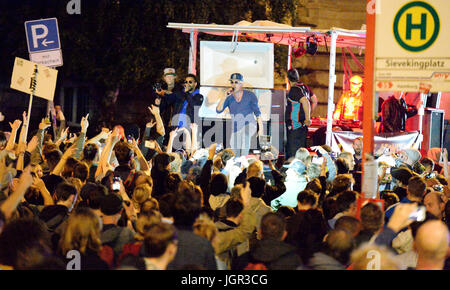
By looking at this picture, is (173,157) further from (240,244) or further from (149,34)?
(149,34)

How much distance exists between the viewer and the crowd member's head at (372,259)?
4574mm

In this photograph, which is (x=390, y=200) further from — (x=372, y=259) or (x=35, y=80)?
(x=35, y=80)

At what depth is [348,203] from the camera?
6.45m

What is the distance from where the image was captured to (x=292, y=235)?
594cm

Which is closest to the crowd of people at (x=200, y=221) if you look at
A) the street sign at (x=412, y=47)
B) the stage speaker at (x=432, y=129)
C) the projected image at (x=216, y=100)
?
the street sign at (x=412, y=47)

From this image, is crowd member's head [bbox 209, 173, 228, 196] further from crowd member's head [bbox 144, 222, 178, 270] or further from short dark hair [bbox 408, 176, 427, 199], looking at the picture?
crowd member's head [bbox 144, 222, 178, 270]

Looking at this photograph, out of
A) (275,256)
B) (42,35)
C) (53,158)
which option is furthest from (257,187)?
(42,35)

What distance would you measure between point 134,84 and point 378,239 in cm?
1705

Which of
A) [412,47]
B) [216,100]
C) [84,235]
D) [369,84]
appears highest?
[412,47]

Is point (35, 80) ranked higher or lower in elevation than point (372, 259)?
higher

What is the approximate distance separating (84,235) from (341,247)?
5.98ft

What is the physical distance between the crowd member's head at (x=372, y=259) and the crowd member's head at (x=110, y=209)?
1948 millimetres

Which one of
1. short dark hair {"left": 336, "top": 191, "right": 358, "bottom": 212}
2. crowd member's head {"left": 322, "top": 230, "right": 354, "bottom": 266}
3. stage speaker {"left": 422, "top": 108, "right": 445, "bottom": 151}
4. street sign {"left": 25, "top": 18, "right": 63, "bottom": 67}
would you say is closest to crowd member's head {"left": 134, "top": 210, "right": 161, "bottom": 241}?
crowd member's head {"left": 322, "top": 230, "right": 354, "bottom": 266}
